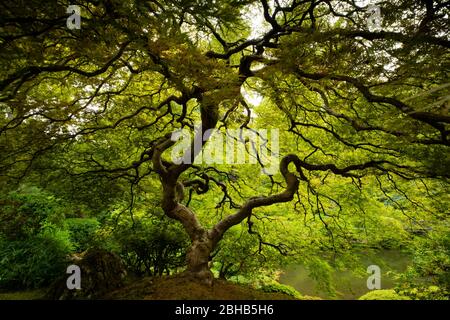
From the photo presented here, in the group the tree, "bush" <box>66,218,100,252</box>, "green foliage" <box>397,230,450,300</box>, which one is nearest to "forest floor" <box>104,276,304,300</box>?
the tree

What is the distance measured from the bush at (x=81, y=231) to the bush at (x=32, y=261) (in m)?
0.70

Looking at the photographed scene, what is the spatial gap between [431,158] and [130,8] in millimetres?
3738

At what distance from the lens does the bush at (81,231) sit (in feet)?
23.6

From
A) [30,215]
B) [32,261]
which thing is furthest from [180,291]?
[30,215]

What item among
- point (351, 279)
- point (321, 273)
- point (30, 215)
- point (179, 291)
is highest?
point (30, 215)

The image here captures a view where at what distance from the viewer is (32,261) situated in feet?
19.9

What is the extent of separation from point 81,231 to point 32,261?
1.73 metres

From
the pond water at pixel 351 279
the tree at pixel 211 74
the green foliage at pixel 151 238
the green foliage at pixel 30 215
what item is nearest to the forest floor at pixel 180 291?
the tree at pixel 211 74

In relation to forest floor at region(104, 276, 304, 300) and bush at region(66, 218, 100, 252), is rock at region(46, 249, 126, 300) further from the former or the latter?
bush at region(66, 218, 100, 252)

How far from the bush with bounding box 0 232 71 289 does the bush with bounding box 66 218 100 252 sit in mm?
701

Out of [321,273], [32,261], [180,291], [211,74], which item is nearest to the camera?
[211,74]

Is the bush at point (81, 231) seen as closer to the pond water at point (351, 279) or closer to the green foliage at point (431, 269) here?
the green foliage at point (431, 269)

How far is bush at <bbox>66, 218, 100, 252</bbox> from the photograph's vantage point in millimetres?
7206

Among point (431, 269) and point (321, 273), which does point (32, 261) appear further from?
point (431, 269)
